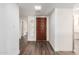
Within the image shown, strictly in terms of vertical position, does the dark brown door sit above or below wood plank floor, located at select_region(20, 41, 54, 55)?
above

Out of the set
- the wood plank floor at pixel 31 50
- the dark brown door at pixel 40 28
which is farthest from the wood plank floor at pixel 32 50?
the dark brown door at pixel 40 28

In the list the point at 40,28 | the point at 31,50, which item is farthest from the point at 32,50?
the point at 40,28

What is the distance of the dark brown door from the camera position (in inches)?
163

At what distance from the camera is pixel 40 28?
468 cm

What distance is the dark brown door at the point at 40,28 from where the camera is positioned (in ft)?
13.5

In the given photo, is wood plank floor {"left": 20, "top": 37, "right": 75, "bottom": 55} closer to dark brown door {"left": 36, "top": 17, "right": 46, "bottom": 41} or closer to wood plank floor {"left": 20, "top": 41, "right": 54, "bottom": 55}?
wood plank floor {"left": 20, "top": 41, "right": 54, "bottom": 55}

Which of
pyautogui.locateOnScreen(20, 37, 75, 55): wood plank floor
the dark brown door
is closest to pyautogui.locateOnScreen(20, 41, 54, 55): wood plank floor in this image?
pyautogui.locateOnScreen(20, 37, 75, 55): wood plank floor

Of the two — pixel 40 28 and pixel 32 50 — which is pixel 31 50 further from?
pixel 40 28

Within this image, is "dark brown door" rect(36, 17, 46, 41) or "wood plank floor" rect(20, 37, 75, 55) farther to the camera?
Answer: "dark brown door" rect(36, 17, 46, 41)

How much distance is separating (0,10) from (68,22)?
3.42 metres

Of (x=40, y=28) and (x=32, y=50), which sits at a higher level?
(x=40, y=28)

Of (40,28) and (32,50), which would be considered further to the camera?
(40,28)
